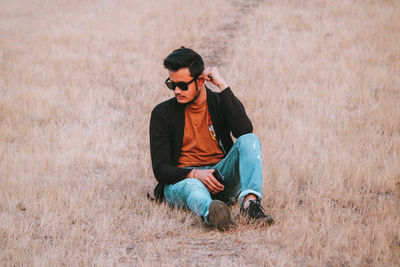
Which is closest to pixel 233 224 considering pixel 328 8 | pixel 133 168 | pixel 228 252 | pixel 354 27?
pixel 228 252

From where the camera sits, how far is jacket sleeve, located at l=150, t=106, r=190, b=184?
453cm

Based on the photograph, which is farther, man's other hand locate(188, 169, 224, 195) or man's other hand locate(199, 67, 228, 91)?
man's other hand locate(199, 67, 228, 91)

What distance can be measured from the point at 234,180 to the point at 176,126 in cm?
90

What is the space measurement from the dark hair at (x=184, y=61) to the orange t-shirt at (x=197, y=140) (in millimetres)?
430

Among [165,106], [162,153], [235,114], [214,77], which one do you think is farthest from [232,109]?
[162,153]

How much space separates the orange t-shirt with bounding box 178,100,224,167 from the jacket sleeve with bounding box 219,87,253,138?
0.28 metres

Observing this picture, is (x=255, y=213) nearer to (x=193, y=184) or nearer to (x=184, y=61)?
(x=193, y=184)

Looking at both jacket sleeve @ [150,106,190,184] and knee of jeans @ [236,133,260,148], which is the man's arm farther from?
jacket sleeve @ [150,106,190,184]

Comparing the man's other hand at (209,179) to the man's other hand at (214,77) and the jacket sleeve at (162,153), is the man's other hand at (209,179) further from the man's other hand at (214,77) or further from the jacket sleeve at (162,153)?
the man's other hand at (214,77)

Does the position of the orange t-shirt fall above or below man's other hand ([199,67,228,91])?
below

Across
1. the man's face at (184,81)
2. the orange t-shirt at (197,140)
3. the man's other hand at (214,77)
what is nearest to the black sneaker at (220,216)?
the orange t-shirt at (197,140)

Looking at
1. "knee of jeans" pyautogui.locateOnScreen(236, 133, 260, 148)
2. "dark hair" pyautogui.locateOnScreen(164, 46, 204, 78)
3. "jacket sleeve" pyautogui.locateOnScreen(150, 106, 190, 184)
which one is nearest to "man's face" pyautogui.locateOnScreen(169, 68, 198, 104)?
"dark hair" pyautogui.locateOnScreen(164, 46, 204, 78)

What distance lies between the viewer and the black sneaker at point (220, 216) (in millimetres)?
3979

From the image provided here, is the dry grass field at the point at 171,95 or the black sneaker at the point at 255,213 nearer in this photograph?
the dry grass field at the point at 171,95
